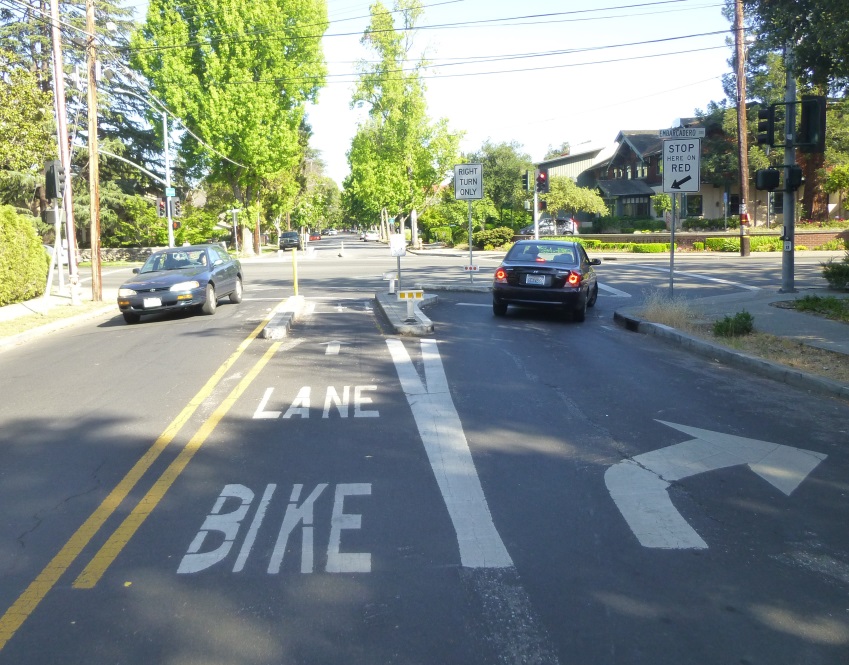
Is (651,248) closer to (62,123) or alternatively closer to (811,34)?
(62,123)

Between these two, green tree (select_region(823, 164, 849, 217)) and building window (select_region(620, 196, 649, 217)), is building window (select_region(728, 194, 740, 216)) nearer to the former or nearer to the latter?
building window (select_region(620, 196, 649, 217))

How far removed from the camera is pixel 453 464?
20.9 ft

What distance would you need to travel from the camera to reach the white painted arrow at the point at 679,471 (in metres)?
5.08

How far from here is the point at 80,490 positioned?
232 inches

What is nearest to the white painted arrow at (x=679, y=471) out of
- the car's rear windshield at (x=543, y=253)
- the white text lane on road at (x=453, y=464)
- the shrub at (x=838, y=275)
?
the white text lane on road at (x=453, y=464)

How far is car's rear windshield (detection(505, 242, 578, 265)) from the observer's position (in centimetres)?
1552

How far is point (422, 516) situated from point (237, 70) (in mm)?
44934

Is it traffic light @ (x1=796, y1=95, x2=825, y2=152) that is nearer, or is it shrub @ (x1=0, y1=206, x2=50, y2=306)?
traffic light @ (x1=796, y1=95, x2=825, y2=152)

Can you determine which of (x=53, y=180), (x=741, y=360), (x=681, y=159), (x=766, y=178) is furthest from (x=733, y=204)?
(x=741, y=360)

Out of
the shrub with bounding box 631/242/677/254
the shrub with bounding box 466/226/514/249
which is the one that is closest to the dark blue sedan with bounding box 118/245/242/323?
the shrub with bounding box 631/242/677/254

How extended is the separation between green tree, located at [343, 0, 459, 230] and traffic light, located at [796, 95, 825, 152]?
40.4 meters

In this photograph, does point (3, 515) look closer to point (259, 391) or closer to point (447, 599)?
point (447, 599)

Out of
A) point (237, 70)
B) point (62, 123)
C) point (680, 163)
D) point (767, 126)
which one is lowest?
point (680, 163)

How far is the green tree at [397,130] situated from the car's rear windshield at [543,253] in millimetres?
40110
